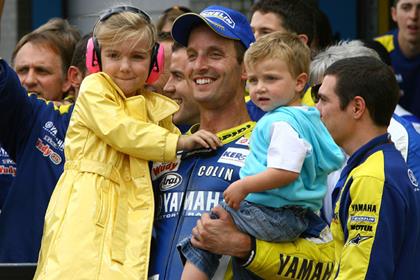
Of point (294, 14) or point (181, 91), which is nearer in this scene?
point (181, 91)

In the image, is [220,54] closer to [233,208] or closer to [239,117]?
[239,117]

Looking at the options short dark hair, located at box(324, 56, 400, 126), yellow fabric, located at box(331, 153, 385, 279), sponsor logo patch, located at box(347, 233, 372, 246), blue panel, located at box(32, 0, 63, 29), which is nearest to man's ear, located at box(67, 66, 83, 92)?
short dark hair, located at box(324, 56, 400, 126)

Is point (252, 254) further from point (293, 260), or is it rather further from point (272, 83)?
point (272, 83)

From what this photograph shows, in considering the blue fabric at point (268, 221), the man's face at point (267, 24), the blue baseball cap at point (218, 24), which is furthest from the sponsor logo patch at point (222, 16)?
the man's face at point (267, 24)

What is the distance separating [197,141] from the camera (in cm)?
516

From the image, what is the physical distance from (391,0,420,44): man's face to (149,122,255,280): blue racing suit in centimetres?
324

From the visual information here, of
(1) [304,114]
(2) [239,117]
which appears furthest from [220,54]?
(1) [304,114]

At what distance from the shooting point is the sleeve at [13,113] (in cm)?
568

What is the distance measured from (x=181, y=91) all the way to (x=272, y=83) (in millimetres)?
1052

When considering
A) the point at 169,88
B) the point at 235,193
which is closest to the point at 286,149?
the point at 235,193

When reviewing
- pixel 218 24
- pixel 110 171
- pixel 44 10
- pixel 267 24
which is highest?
pixel 218 24

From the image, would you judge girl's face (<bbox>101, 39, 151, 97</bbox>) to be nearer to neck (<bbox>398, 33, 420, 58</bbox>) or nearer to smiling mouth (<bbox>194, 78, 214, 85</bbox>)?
smiling mouth (<bbox>194, 78, 214, 85</bbox>)

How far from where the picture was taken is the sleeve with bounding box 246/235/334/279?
4.94 m

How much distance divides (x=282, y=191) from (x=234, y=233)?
0.27m
